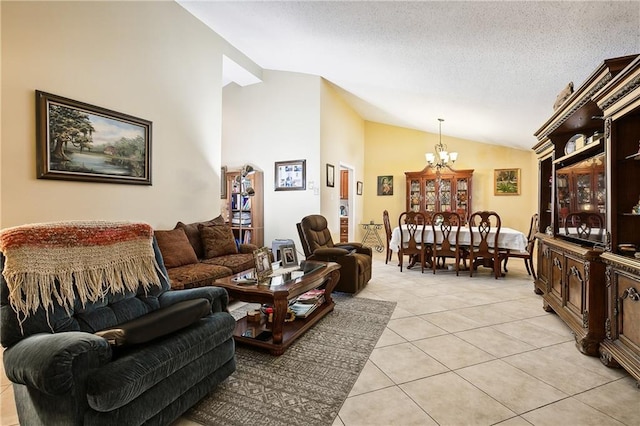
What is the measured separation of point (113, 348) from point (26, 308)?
40cm

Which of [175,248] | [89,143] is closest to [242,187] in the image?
[175,248]

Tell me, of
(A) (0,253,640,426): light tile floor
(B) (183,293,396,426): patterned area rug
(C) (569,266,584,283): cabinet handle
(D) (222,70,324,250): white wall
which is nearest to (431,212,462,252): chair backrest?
(A) (0,253,640,426): light tile floor

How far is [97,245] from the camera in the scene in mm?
1678

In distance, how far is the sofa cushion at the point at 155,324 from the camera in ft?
4.51

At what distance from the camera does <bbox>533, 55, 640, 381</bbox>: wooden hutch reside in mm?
1929

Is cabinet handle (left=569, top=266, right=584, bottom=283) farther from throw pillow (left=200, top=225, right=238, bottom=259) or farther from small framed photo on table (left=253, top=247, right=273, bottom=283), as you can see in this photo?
throw pillow (left=200, top=225, right=238, bottom=259)

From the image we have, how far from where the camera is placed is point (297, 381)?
1.94m

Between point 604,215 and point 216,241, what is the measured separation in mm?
3843

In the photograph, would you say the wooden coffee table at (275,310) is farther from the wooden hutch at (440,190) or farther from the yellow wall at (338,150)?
the wooden hutch at (440,190)

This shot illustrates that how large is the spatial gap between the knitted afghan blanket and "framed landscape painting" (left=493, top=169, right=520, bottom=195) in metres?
7.11

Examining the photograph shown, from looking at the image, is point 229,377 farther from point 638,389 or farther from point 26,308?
point 638,389

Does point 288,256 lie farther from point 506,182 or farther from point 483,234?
point 506,182

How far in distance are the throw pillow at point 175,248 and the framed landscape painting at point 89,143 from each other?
0.65 m

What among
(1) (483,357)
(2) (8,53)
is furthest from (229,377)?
(2) (8,53)
